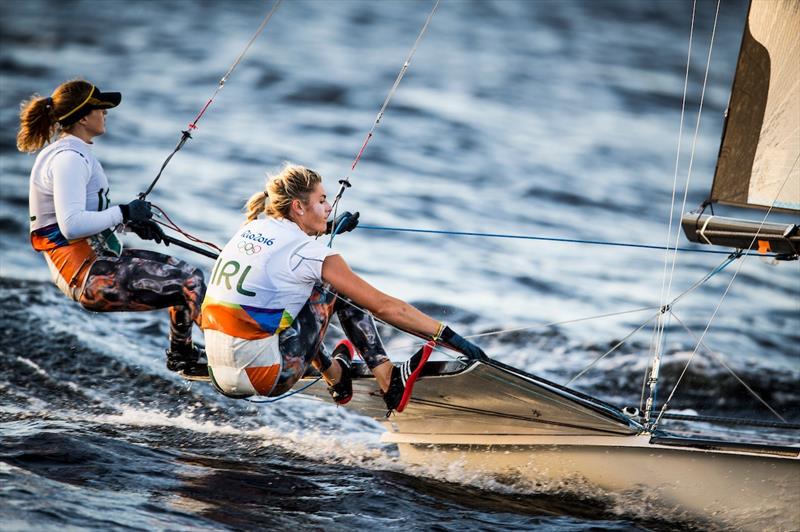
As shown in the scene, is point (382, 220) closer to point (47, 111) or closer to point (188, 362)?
point (188, 362)

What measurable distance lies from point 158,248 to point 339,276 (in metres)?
5.44

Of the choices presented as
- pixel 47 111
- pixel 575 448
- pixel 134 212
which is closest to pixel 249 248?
pixel 134 212

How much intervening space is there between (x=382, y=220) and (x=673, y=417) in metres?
7.30

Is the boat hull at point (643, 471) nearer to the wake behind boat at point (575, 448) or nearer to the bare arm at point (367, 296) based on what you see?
the wake behind boat at point (575, 448)

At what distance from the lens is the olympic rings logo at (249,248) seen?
178 inches

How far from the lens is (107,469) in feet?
15.6

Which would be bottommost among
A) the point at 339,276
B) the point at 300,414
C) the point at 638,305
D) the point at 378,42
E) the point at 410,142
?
the point at 300,414

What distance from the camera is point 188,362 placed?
5.17 metres

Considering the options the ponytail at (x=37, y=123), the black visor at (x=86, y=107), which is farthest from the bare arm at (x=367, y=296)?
the ponytail at (x=37, y=123)

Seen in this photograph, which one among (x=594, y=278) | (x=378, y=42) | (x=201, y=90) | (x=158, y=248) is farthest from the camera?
(x=378, y=42)

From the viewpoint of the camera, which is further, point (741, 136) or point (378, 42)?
point (378, 42)

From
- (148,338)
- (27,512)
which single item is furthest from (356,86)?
(27,512)

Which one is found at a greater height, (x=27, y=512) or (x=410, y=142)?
(x=410, y=142)

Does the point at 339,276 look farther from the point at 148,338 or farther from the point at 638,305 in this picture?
the point at 638,305
